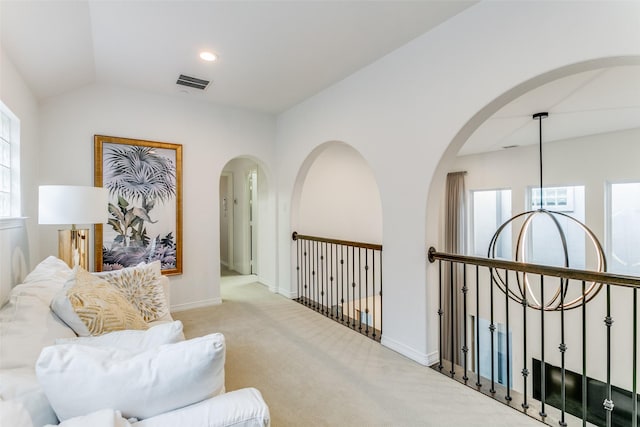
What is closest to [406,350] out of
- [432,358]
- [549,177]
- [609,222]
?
[432,358]

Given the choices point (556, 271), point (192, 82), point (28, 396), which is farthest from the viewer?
point (192, 82)

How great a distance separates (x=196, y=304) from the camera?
4.07 m

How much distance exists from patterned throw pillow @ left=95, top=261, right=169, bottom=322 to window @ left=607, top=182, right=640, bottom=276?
18.6 ft

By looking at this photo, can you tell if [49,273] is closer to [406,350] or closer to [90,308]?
[90,308]

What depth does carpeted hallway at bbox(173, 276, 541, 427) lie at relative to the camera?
191 cm

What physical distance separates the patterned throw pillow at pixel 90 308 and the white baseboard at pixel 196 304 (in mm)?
2261

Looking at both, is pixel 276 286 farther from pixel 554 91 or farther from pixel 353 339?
pixel 554 91

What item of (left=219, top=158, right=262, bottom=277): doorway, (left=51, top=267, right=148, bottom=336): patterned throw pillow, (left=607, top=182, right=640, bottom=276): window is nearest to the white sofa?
(left=51, top=267, right=148, bottom=336): patterned throw pillow

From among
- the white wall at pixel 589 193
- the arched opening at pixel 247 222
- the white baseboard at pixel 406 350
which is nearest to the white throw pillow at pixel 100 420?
the white baseboard at pixel 406 350

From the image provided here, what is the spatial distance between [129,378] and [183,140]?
11.6 ft

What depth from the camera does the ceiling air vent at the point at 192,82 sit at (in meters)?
3.38

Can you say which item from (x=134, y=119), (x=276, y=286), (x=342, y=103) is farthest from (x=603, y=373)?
(x=134, y=119)

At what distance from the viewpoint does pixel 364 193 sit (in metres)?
5.77

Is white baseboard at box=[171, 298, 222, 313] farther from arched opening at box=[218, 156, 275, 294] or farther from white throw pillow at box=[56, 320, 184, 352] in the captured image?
white throw pillow at box=[56, 320, 184, 352]
